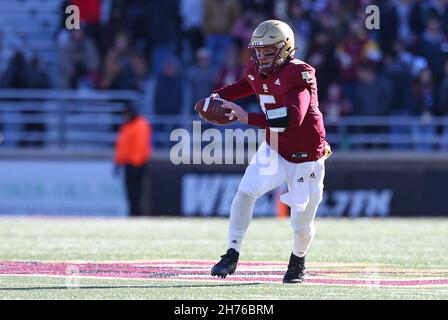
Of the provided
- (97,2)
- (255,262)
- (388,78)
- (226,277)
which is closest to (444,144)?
(388,78)

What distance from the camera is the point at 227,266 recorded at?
8531 millimetres

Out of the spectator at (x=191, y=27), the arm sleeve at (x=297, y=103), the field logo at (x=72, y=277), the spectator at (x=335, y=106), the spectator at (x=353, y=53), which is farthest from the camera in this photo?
the spectator at (x=191, y=27)

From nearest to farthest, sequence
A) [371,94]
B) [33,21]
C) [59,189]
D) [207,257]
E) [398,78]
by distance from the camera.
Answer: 1. [207,257]
2. [398,78]
3. [371,94]
4. [59,189]
5. [33,21]

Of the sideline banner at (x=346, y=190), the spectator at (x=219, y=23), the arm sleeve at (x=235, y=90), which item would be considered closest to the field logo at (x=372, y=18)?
the sideline banner at (x=346, y=190)

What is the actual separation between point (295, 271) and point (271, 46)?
5.33 ft

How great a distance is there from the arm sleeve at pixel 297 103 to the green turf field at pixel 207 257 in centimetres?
116

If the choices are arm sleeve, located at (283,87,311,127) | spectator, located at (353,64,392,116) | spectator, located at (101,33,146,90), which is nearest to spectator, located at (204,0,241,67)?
spectator, located at (101,33,146,90)

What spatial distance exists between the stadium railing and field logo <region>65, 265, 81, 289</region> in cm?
965

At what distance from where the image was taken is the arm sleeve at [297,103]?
8.16m

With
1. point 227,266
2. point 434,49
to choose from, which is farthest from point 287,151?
point 434,49

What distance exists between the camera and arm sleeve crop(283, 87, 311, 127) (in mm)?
8164

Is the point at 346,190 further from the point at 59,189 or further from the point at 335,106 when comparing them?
the point at 59,189

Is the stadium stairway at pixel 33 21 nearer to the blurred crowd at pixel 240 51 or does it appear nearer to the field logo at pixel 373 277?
the blurred crowd at pixel 240 51

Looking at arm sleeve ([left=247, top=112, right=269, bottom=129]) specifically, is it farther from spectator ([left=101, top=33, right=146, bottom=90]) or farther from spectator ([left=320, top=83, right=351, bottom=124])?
spectator ([left=101, top=33, right=146, bottom=90])
